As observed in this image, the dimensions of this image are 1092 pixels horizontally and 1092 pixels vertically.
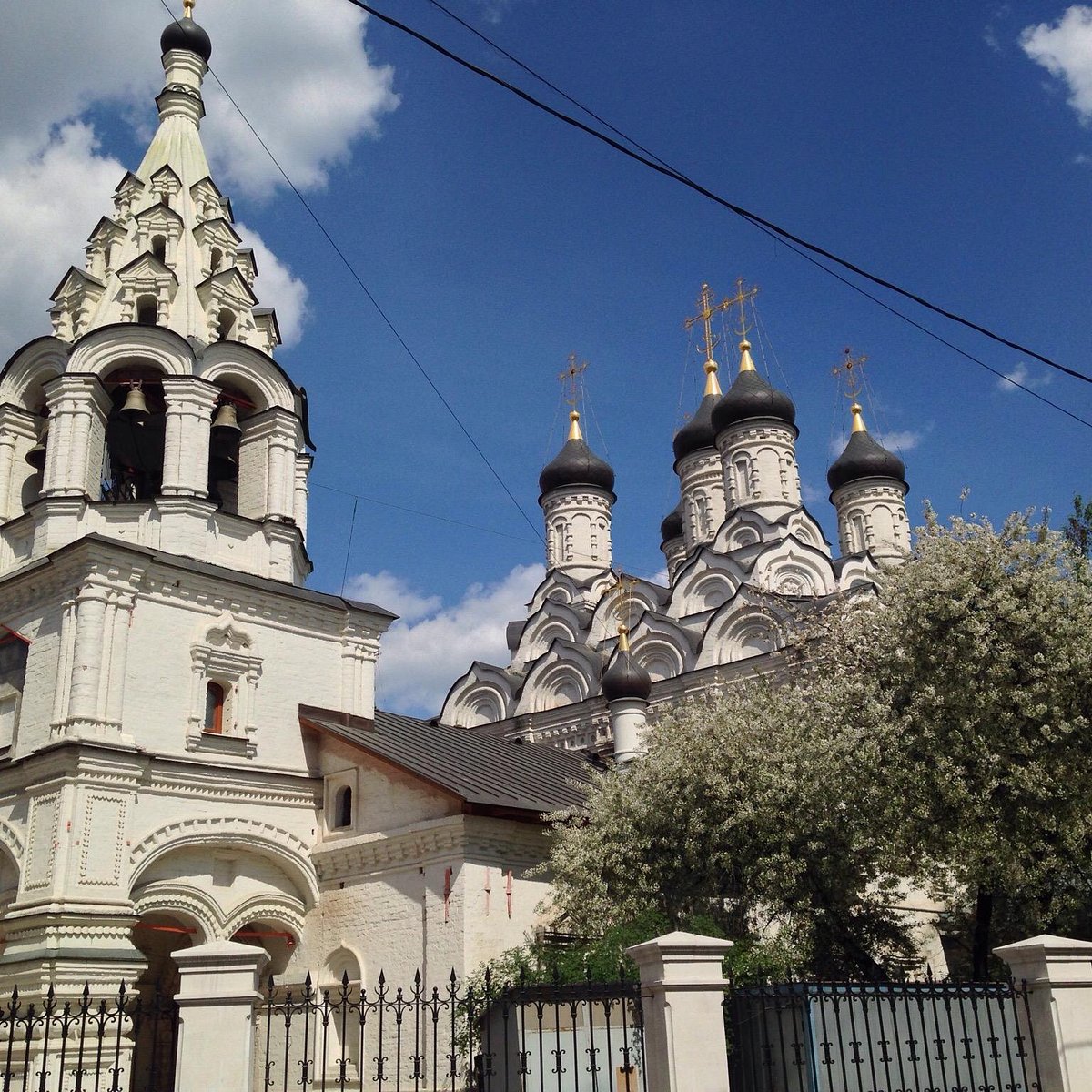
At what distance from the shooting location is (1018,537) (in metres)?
12.3

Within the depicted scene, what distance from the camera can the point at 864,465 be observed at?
3628 cm

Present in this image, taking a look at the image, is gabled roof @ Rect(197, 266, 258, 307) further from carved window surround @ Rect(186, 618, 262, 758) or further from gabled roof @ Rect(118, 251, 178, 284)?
carved window surround @ Rect(186, 618, 262, 758)

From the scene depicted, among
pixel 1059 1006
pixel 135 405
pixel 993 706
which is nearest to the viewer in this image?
pixel 1059 1006

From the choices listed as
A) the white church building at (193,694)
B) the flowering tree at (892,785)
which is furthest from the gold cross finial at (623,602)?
the flowering tree at (892,785)

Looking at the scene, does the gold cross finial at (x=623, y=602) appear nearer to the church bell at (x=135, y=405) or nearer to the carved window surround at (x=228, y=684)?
the carved window surround at (x=228, y=684)

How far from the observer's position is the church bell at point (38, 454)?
1652cm

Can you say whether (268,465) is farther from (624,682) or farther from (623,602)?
(623,602)

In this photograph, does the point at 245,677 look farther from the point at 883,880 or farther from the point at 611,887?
the point at 883,880

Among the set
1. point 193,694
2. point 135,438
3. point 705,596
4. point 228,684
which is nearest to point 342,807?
point 228,684

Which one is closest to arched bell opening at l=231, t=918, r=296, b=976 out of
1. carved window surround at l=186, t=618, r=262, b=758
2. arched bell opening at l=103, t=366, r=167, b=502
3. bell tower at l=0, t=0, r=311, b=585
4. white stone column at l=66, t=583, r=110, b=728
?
carved window surround at l=186, t=618, r=262, b=758

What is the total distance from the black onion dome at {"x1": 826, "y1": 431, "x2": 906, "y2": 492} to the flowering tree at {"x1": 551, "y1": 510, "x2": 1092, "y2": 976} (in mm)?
22151

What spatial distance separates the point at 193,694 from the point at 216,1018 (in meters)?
8.43

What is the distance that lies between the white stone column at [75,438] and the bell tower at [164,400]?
2 centimetres

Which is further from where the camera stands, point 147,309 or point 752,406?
point 752,406
